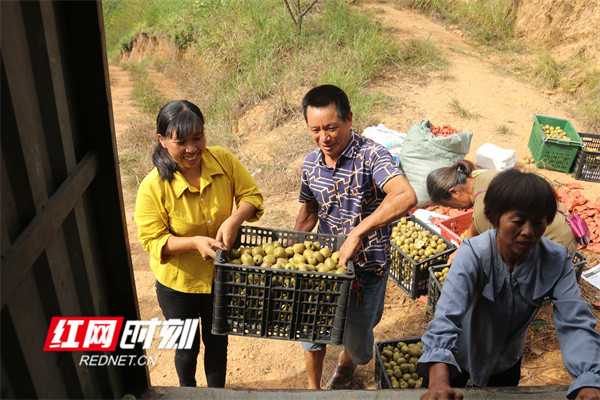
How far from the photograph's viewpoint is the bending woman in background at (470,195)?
3462 mm

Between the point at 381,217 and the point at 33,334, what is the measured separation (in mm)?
1629

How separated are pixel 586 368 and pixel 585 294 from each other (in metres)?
3.31

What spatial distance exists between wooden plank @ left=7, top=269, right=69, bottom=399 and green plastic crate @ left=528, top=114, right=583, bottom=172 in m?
6.63

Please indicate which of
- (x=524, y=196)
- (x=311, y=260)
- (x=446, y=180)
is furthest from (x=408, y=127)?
(x=524, y=196)

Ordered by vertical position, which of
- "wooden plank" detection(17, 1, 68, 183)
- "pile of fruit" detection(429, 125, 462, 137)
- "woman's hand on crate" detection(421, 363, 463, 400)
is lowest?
"pile of fruit" detection(429, 125, 462, 137)

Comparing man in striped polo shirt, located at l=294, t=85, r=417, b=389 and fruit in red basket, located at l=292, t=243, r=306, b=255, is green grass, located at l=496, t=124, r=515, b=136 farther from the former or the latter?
fruit in red basket, located at l=292, t=243, r=306, b=255

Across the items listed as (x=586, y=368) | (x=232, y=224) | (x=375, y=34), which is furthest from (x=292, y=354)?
(x=375, y=34)

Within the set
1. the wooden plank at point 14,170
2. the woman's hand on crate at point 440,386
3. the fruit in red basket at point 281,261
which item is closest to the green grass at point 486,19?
the fruit in red basket at point 281,261

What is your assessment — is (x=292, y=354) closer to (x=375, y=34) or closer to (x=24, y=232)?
(x=24, y=232)

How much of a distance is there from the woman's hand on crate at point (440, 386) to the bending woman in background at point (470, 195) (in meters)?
1.81

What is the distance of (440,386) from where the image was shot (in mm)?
1709

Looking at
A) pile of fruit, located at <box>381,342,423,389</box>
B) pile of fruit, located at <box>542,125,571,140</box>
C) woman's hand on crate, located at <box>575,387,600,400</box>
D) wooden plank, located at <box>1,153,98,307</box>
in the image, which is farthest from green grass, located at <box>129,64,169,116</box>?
woman's hand on crate, located at <box>575,387,600,400</box>

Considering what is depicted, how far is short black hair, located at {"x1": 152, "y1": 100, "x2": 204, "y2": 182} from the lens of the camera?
2.45 metres

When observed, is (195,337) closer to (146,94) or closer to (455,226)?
(455,226)
